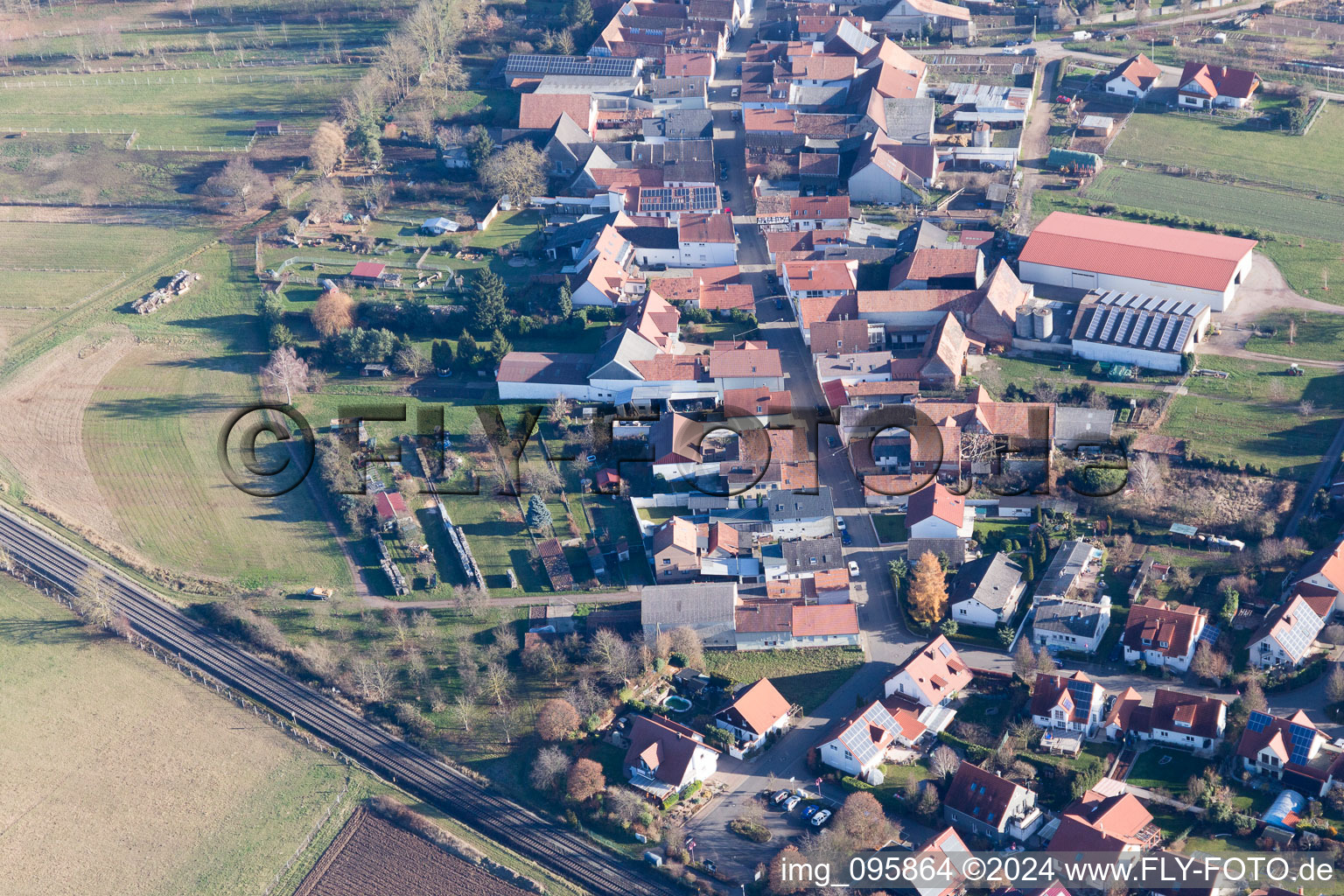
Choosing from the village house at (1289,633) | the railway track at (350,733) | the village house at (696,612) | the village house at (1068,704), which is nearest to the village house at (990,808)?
the village house at (1068,704)

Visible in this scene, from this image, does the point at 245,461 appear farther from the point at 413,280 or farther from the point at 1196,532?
the point at 1196,532

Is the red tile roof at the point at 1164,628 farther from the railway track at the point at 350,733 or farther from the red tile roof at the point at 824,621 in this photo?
the railway track at the point at 350,733

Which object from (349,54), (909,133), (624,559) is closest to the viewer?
(624,559)

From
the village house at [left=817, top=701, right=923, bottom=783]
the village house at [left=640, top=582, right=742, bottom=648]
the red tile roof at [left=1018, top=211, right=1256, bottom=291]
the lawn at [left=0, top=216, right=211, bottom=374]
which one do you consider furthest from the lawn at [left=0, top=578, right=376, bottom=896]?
the red tile roof at [left=1018, top=211, right=1256, bottom=291]

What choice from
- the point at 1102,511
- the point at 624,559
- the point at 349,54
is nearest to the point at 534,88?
the point at 349,54

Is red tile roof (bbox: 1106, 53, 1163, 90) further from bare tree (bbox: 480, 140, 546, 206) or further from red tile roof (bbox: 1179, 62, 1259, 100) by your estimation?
bare tree (bbox: 480, 140, 546, 206)

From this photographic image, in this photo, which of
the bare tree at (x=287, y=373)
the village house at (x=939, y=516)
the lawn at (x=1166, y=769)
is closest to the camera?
the lawn at (x=1166, y=769)
